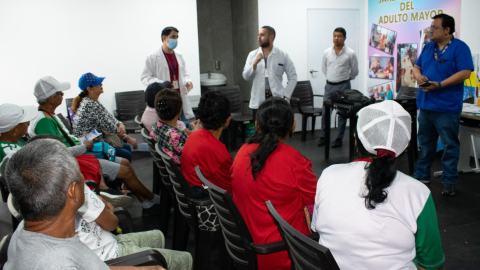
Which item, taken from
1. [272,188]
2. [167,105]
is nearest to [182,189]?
[272,188]

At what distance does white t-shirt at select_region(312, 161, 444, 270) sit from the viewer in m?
1.35

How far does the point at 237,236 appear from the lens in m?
1.85

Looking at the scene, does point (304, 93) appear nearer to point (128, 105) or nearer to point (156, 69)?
point (156, 69)

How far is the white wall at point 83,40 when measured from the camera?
18.5 ft

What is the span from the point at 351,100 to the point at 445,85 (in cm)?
107

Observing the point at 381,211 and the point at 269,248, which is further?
the point at 269,248

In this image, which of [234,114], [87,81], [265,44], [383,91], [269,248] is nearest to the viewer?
[269,248]

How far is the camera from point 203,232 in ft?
7.89

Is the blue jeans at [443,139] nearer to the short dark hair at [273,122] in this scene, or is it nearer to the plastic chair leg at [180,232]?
the short dark hair at [273,122]

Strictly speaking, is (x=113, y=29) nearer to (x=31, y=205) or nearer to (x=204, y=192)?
(x=204, y=192)

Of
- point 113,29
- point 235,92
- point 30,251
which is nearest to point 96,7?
point 113,29

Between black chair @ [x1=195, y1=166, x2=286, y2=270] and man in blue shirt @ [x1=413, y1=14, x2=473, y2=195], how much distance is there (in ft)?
9.04

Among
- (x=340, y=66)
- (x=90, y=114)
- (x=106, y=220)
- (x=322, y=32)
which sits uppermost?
(x=322, y=32)

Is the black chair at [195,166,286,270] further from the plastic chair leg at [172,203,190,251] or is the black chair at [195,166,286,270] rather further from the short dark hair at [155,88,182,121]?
the short dark hair at [155,88,182,121]
